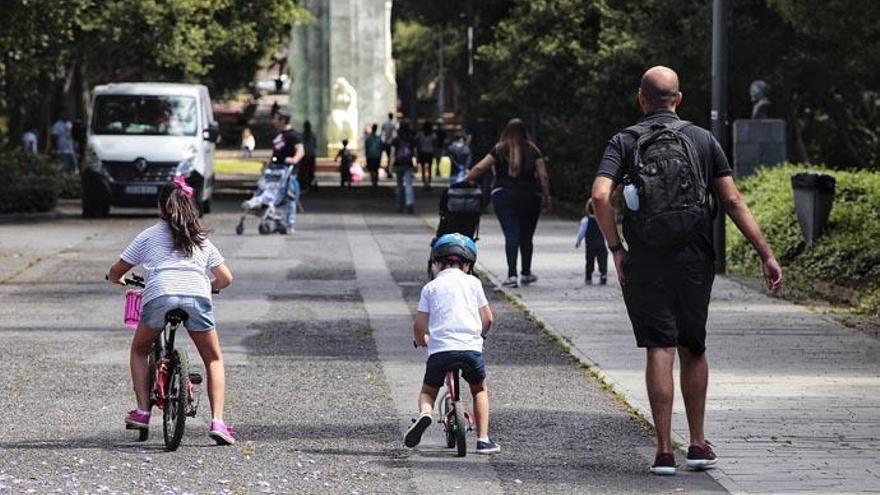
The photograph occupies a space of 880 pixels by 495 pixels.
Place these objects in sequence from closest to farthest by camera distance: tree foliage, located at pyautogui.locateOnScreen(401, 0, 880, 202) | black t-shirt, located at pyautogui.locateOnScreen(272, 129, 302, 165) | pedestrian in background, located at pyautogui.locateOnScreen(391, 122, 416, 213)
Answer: black t-shirt, located at pyautogui.locateOnScreen(272, 129, 302, 165)
tree foliage, located at pyautogui.locateOnScreen(401, 0, 880, 202)
pedestrian in background, located at pyautogui.locateOnScreen(391, 122, 416, 213)

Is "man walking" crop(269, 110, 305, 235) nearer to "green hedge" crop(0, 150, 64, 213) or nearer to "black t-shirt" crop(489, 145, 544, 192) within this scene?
"green hedge" crop(0, 150, 64, 213)

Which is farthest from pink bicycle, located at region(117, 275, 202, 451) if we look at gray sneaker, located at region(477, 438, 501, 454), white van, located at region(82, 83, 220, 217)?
white van, located at region(82, 83, 220, 217)

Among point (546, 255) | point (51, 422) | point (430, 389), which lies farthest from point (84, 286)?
point (430, 389)

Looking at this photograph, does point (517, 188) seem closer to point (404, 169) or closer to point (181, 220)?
point (181, 220)

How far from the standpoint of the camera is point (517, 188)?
21.2 metres

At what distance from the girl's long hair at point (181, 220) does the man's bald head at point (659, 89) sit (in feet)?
7.84

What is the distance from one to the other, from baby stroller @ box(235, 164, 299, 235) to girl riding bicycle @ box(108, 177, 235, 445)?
2053 cm

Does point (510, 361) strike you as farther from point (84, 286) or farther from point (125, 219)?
point (125, 219)

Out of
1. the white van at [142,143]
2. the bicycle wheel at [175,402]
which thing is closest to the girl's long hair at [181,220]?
the bicycle wheel at [175,402]

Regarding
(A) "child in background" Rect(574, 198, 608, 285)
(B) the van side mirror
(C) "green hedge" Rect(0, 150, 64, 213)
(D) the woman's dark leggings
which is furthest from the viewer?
(C) "green hedge" Rect(0, 150, 64, 213)

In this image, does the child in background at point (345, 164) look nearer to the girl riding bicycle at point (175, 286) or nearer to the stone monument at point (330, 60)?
the stone monument at point (330, 60)

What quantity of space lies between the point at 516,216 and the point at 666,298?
11.5 metres

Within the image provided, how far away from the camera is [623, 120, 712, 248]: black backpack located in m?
9.73

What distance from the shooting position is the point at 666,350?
9844 mm
